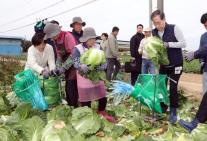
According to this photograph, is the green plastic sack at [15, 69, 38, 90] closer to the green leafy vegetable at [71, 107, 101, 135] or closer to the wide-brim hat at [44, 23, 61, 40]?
the wide-brim hat at [44, 23, 61, 40]

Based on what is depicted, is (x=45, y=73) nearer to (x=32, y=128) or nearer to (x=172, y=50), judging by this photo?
(x=32, y=128)

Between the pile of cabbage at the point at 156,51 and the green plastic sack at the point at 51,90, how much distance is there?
1676mm

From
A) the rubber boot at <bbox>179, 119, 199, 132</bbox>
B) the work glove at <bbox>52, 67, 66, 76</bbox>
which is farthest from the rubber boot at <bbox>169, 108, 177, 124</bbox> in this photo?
the work glove at <bbox>52, 67, 66, 76</bbox>

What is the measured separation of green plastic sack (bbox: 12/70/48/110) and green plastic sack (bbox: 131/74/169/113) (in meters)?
1.38

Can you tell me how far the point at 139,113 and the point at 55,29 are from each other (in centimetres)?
175

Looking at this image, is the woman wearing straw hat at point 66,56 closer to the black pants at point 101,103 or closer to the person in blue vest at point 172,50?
the black pants at point 101,103

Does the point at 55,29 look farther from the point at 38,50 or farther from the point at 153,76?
the point at 153,76

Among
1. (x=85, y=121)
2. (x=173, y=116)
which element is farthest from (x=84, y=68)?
(x=173, y=116)

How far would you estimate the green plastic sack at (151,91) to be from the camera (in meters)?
6.42

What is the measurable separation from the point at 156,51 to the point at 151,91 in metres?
0.57

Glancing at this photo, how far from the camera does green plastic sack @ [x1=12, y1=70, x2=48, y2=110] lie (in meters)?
6.79

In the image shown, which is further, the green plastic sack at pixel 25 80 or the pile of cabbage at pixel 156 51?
the green plastic sack at pixel 25 80

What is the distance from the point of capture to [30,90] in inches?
267

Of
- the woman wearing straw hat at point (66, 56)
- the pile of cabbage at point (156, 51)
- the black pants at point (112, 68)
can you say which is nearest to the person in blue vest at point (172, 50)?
the pile of cabbage at point (156, 51)
